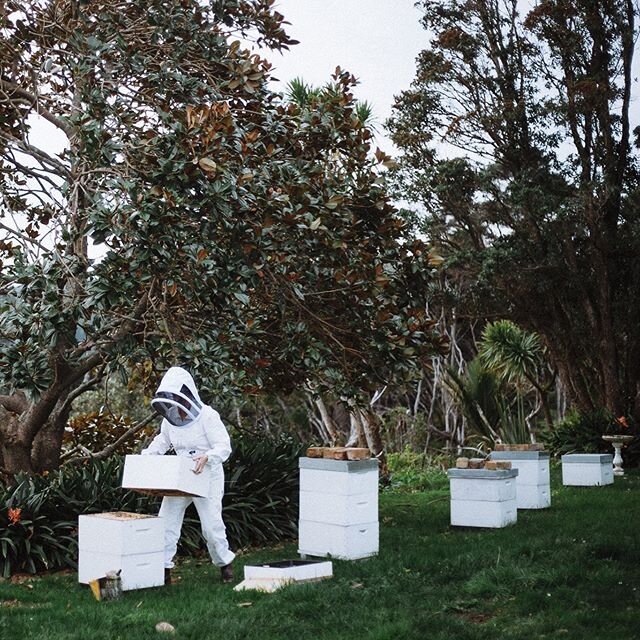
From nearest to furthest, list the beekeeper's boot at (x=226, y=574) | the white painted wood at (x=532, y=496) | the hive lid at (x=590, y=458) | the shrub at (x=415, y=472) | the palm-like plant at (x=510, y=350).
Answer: the beekeeper's boot at (x=226, y=574) → the white painted wood at (x=532, y=496) → the hive lid at (x=590, y=458) → the shrub at (x=415, y=472) → the palm-like plant at (x=510, y=350)

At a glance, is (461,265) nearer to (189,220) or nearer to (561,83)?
(561,83)

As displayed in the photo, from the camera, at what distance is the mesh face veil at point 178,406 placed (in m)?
6.19

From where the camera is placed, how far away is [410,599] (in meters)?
5.56

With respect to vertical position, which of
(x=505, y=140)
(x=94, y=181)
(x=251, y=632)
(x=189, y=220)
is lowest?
(x=251, y=632)

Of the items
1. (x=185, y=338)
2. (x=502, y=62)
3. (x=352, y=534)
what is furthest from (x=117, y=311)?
(x=502, y=62)

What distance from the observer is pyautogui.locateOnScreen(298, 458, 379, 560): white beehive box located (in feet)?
22.4

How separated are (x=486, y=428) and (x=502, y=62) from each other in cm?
699

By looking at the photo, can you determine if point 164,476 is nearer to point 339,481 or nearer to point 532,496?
point 339,481

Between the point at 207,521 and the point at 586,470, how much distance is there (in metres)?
6.98

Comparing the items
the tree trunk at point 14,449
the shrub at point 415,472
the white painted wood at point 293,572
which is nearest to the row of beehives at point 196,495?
the white painted wood at point 293,572

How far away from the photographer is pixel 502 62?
15.5m

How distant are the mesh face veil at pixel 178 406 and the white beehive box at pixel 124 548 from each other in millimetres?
736

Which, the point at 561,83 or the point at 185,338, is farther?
the point at 561,83

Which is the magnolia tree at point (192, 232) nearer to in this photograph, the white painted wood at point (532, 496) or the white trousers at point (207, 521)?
the white trousers at point (207, 521)
